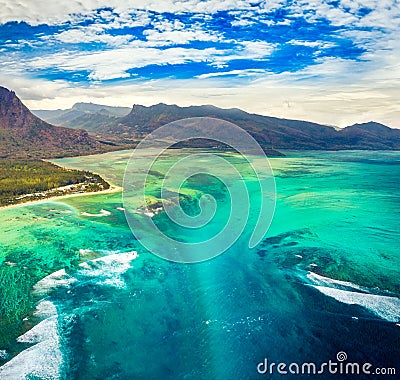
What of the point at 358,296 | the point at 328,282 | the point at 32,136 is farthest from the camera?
the point at 32,136

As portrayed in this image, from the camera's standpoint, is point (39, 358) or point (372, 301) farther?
point (372, 301)

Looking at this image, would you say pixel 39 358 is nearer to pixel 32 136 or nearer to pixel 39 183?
pixel 39 183

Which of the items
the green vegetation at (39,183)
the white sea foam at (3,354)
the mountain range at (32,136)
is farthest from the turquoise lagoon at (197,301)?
the mountain range at (32,136)

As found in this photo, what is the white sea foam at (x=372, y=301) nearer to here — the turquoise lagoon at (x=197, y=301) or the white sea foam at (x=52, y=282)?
the turquoise lagoon at (x=197, y=301)

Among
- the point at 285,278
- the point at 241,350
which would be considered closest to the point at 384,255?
the point at 285,278

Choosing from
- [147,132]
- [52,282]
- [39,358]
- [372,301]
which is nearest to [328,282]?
[372,301]

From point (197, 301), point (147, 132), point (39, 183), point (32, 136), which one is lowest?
point (197, 301)

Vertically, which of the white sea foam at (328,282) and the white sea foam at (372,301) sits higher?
the white sea foam at (328,282)
